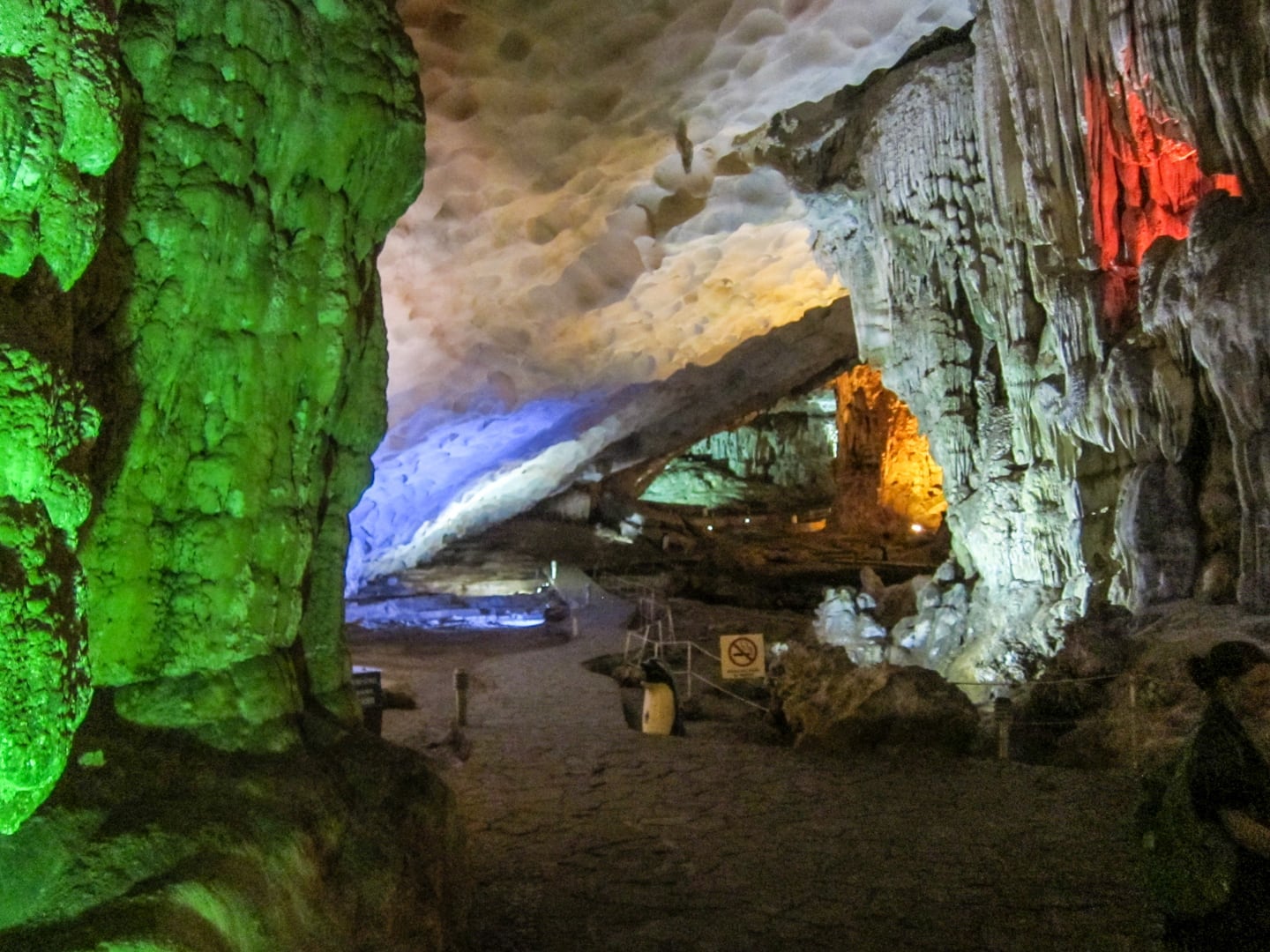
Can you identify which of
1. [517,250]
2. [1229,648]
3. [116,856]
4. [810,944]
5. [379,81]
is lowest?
[810,944]

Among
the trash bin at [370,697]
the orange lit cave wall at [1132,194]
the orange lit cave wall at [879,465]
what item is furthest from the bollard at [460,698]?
the orange lit cave wall at [879,465]

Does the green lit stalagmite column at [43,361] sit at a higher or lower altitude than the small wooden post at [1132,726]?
higher

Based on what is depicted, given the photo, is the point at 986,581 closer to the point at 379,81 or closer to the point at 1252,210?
the point at 1252,210

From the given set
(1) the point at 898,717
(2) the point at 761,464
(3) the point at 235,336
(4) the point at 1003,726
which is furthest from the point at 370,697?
(2) the point at 761,464

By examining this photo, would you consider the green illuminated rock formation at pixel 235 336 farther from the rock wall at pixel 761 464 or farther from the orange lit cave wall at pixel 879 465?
the rock wall at pixel 761 464

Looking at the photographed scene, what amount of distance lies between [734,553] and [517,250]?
1572cm

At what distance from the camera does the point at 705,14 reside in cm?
976

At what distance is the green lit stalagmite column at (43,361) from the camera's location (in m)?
2.57

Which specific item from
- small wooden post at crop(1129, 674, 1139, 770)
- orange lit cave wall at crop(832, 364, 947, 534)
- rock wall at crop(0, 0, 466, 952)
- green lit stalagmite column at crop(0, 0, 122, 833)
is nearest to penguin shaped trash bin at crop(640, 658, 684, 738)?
small wooden post at crop(1129, 674, 1139, 770)

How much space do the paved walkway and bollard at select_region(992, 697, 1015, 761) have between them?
53 cm

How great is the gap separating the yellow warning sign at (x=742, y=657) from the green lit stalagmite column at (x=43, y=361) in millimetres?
8173

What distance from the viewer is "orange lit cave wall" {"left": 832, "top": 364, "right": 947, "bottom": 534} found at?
2880 centimetres

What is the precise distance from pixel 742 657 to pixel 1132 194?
6.96m

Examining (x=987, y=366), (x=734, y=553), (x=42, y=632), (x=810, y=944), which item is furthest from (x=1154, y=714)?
(x=734, y=553)
